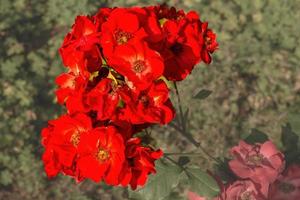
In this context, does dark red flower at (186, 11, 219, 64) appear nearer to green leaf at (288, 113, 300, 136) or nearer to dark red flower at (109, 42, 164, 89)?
dark red flower at (109, 42, 164, 89)

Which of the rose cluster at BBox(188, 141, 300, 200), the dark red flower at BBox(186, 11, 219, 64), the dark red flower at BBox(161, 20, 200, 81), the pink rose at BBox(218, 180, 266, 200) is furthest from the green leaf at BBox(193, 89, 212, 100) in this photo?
the dark red flower at BBox(161, 20, 200, 81)

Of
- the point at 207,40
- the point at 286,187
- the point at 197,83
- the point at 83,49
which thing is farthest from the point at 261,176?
the point at 197,83

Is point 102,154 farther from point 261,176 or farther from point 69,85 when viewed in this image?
point 261,176

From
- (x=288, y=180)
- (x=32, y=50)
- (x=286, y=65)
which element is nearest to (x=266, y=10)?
(x=286, y=65)

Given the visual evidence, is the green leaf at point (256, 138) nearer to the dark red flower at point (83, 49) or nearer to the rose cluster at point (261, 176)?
the rose cluster at point (261, 176)

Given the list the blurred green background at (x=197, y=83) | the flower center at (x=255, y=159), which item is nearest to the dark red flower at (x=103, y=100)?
the flower center at (x=255, y=159)

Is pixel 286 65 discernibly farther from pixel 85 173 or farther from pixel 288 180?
pixel 85 173
